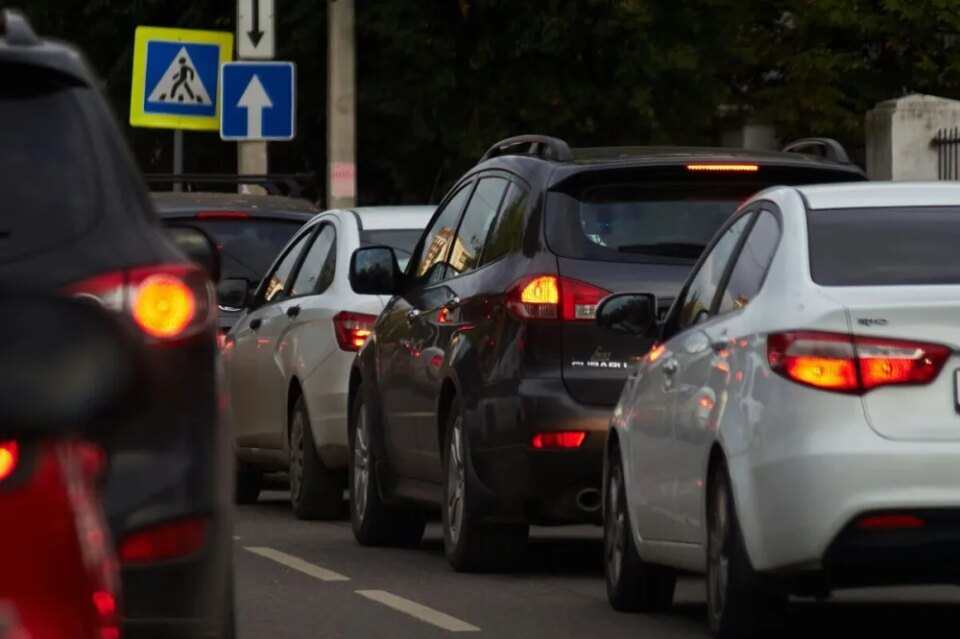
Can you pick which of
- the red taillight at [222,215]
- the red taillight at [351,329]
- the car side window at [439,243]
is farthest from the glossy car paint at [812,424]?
the red taillight at [222,215]

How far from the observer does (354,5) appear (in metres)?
28.1

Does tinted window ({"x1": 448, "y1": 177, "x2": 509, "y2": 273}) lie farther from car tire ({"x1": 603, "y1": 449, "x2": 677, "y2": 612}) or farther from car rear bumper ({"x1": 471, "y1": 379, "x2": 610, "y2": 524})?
car tire ({"x1": 603, "y1": 449, "x2": 677, "y2": 612})

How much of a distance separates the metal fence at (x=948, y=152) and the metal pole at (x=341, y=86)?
5.33 meters

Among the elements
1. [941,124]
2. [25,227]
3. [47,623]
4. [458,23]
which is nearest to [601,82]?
[458,23]

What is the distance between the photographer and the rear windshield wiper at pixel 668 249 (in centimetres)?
1109

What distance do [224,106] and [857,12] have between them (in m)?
13.2

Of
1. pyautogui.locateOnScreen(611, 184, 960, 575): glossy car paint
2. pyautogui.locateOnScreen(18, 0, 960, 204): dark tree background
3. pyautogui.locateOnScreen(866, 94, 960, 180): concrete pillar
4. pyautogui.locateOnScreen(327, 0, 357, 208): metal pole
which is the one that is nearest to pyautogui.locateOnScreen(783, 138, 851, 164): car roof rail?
pyautogui.locateOnScreen(611, 184, 960, 575): glossy car paint

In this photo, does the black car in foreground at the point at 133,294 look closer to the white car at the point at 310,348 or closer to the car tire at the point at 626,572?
the car tire at the point at 626,572

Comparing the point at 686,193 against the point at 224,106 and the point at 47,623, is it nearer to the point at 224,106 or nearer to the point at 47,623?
the point at 47,623

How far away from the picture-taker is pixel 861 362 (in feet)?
26.1

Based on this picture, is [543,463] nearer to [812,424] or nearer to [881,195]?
[881,195]

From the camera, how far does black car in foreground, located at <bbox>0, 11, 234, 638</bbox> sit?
5391mm

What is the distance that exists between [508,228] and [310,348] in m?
3.78

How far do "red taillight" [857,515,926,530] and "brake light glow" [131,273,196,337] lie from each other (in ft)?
9.25
